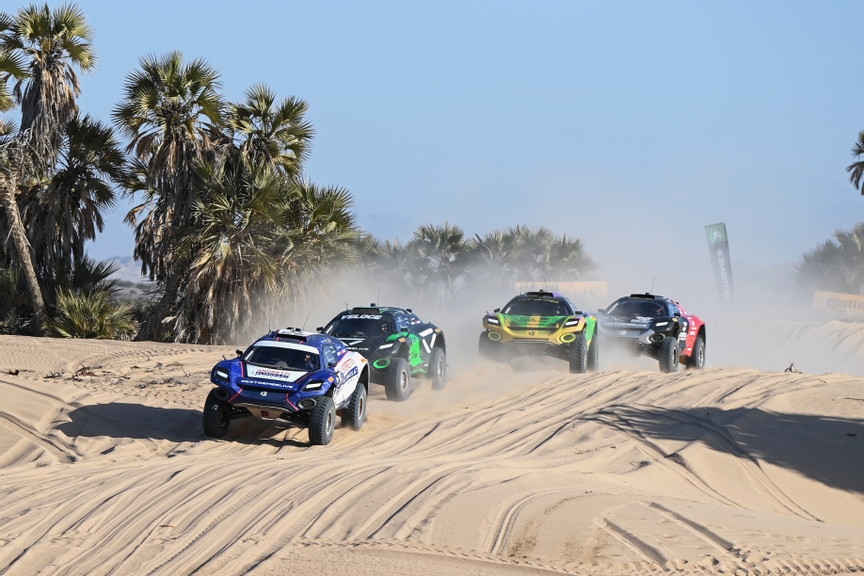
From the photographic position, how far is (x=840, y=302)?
43.9 meters

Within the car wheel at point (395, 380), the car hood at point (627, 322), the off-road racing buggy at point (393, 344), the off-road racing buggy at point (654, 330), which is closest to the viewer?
the car wheel at point (395, 380)

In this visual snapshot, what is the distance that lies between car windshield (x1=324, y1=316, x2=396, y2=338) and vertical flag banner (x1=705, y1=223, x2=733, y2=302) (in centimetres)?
2740

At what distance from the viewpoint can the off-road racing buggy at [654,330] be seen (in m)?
18.9

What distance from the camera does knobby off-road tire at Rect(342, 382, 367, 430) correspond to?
12.7 metres

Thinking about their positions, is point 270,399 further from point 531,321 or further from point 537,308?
point 537,308

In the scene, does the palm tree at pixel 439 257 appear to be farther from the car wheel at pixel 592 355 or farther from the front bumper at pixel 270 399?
the front bumper at pixel 270 399

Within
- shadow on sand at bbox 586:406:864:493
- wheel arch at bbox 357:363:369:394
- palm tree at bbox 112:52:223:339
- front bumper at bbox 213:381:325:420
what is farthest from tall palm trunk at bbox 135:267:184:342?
shadow on sand at bbox 586:406:864:493

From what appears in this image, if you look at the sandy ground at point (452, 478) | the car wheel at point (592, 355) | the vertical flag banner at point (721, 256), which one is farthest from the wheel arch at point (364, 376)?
the vertical flag banner at point (721, 256)

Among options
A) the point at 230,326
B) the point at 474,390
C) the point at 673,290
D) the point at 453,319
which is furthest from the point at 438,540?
the point at 673,290

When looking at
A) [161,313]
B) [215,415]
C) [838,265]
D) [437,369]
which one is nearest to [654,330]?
[437,369]

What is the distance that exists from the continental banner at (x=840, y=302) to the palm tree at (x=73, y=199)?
33.1 metres

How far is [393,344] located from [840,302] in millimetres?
35325

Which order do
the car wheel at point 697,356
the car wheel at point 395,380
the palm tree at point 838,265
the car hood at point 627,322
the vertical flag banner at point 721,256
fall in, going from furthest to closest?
1. the palm tree at point 838,265
2. the vertical flag banner at point 721,256
3. the car wheel at point 697,356
4. the car hood at point 627,322
5. the car wheel at point 395,380

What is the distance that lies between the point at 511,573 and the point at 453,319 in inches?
1273
